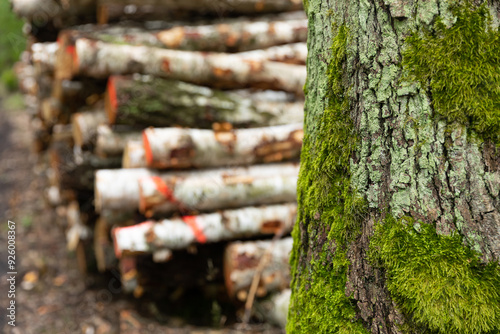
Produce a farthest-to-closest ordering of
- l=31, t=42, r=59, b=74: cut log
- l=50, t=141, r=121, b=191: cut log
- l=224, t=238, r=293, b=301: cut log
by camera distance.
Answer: l=31, t=42, r=59, b=74: cut log < l=50, t=141, r=121, b=191: cut log < l=224, t=238, r=293, b=301: cut log

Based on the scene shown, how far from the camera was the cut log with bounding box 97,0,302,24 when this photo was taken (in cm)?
417

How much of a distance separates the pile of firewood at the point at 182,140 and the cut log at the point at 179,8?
16mm

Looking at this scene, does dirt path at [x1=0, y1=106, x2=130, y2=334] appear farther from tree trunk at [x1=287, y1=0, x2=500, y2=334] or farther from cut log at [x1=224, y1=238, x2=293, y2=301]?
tree trunk at [x1=287, y1=0, x2=500, y2=334]

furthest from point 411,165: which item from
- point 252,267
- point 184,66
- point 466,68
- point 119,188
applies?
point 184,66

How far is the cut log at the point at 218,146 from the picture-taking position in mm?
3209

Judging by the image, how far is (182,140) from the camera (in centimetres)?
326

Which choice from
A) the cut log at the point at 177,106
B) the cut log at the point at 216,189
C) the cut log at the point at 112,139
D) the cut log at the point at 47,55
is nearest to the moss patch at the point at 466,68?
the cut log at the point at 216,189

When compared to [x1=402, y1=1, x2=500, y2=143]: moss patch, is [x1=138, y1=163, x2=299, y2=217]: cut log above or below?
below

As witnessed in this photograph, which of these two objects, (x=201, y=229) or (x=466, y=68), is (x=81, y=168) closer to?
(x=201, y=229)

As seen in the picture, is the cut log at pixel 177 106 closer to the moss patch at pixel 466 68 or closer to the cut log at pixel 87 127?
the cut log at pixel 87 127

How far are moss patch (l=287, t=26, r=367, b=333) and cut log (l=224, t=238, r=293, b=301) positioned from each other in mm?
1608

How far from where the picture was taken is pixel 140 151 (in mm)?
3400

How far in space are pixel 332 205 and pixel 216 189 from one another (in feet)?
6.22

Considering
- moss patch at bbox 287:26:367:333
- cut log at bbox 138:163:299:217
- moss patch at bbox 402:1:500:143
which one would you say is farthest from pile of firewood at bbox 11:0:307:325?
moss patch at bbox 402:1:500:143
